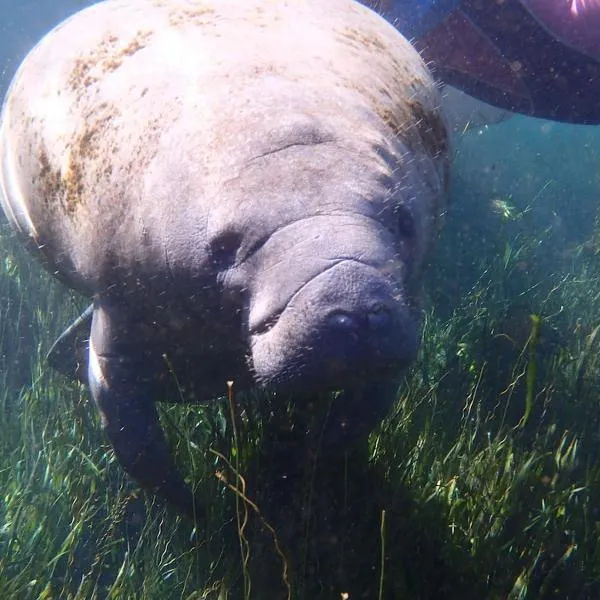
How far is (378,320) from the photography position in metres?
2.10

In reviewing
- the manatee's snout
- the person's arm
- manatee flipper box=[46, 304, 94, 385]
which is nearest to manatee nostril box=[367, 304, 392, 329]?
the manatee's snout

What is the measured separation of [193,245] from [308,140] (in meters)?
0.60

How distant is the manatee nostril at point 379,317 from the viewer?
2092 mm

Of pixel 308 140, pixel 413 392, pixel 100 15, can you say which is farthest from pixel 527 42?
pixel 308 140

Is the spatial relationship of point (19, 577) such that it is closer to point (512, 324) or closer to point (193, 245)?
point (193, 245)

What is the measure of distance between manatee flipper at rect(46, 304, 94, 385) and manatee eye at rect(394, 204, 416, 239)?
108 inches

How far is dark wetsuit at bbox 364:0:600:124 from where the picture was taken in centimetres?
607

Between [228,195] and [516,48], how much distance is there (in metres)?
5.11

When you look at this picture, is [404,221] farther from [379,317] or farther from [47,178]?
[47,178]

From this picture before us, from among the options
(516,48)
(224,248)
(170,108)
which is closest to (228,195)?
(224,248)

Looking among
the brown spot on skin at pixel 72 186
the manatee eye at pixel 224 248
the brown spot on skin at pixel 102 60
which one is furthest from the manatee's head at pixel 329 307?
the brown spot on skin at pixel 102 60

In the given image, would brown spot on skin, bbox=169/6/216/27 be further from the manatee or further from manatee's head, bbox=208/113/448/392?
manatee's head, bbox=208/113/448/392

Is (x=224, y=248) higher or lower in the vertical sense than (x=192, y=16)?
lower

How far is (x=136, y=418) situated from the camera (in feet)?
11.3
